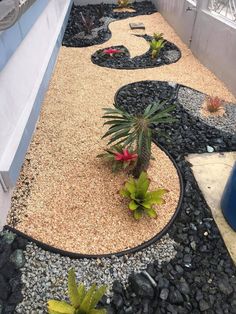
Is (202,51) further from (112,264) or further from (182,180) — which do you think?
(112,264)

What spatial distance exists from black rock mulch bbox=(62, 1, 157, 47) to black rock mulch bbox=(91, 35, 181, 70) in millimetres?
944

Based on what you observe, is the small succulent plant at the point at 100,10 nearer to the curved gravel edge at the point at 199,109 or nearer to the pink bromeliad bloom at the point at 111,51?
the pink bromeliad bloom at the point at 111,51

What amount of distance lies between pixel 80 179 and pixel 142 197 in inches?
33.7

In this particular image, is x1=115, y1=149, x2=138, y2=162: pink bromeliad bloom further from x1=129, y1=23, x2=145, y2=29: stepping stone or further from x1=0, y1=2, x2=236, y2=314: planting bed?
x1=129, y1=23, x2=145, y2=29: stepping stone

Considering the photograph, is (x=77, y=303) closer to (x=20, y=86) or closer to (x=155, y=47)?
(x=20, y=86)

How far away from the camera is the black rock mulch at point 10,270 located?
2.09 m

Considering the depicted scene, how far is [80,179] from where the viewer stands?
314 cm

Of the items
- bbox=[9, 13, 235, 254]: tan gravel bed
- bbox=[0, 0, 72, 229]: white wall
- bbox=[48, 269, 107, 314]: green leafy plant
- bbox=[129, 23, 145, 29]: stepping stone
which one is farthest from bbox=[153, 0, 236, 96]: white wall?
bbox=[48, 269, 107, 314]: green leafy plant

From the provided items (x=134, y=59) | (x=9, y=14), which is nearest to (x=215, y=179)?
(x=9, y=14)

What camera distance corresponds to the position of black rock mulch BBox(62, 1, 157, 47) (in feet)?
23.4

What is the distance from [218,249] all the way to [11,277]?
1.89 m

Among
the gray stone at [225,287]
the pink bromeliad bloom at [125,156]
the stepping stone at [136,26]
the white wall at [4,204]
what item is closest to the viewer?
the gray stone at [225,287]

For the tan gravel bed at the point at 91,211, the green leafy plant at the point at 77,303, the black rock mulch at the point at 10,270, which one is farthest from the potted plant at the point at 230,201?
the black rock mulch at the point at 10,270

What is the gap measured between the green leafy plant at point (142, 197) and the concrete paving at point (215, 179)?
64 centimetres
